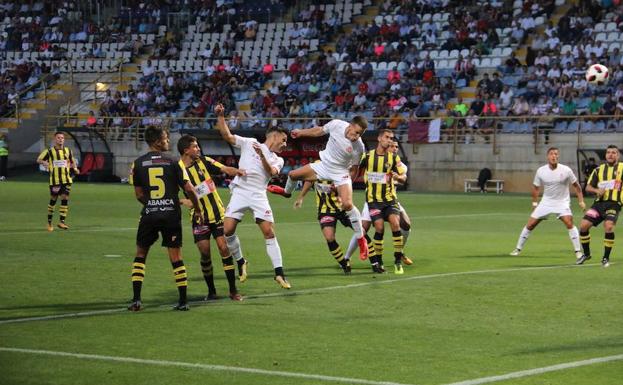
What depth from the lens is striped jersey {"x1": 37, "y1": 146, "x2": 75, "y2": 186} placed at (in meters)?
28.0

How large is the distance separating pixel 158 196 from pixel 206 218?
167 centimetres

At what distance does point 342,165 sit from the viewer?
1823cm

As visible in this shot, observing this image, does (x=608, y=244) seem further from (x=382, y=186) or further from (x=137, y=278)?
(x=137, y=278)

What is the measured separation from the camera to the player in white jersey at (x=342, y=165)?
1798cm

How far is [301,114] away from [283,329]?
39355 millimetres

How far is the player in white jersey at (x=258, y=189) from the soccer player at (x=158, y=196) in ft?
7.46

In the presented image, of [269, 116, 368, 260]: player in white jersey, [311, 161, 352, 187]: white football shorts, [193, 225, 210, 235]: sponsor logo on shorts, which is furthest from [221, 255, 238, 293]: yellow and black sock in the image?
[311, 161, 352, 187]: white football shorts

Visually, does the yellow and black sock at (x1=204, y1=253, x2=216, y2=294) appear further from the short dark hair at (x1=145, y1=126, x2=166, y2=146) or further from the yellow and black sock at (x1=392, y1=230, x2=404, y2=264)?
the yellow and black sock at (x1=392, y1=230, x2=404, y2=264)

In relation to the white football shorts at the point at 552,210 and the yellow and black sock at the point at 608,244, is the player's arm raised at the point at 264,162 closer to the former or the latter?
the yellow and black sock at the point at 608,244

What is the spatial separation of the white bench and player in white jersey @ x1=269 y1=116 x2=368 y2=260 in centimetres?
2840

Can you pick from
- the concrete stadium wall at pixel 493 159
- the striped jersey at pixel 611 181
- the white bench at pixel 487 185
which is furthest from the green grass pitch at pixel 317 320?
the white bench at pixel 487 185

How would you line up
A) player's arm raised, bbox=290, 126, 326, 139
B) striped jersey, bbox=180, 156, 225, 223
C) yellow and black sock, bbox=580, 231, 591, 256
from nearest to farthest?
striped jersey, bbox=180, 156, 225, 223
player's arm raised, bbox=290, 126, 326, 139
yellow and black sock, bbox=580, 231, 591, 256

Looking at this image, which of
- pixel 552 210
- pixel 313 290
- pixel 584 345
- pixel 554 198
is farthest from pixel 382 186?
pixel 584 345

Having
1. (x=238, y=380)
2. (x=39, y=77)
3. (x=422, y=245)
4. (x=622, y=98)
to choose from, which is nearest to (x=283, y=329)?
(x=238, y=380)
